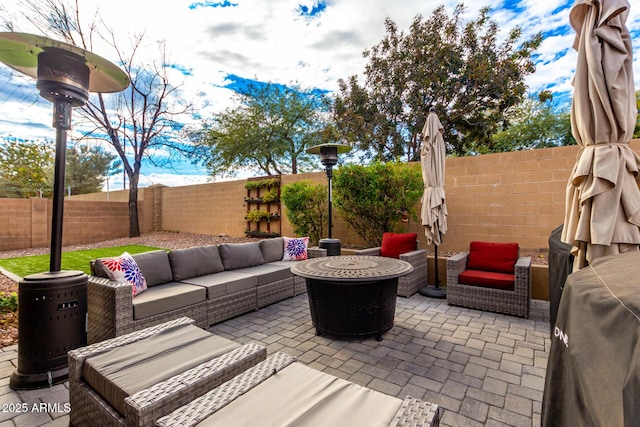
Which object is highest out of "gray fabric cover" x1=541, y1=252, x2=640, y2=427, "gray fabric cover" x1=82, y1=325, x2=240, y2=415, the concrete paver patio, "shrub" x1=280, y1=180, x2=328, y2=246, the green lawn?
"shrub" x1=280, y1=180, x2=328, y2=246

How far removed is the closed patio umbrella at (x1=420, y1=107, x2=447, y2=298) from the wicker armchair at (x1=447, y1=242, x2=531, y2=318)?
0.47m

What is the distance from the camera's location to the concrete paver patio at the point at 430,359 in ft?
6.58

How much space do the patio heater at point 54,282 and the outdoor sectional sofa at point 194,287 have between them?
0.29m

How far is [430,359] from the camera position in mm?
2666

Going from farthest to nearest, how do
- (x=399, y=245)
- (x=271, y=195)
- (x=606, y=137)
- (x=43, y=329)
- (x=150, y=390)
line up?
(x=271, y=195) < (x=399, y=245) < (x=43, y=329) < (x=606, y=137) < (x=150, y=390)

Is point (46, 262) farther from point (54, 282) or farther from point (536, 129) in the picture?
point (536, 129)

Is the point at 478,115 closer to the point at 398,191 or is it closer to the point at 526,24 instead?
the point at 526,24

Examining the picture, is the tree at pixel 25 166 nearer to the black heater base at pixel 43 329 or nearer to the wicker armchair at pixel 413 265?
the black heater base at pixel 43 329

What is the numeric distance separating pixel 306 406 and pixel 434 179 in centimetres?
400

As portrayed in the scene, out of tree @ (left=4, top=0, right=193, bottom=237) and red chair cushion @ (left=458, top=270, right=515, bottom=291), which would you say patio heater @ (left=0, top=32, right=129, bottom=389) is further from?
tree @ (left=4, top=0, right=193, bottom=237)

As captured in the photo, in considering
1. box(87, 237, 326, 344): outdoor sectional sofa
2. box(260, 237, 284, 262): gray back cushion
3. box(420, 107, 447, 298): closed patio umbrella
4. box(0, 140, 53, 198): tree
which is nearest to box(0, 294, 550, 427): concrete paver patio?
box(87, 237, 326, 344): outdoor sectional sofa

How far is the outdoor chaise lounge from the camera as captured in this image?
3.78 ft

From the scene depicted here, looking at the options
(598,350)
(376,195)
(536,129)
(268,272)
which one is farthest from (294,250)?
(536,129)

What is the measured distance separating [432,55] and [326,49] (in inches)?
131
